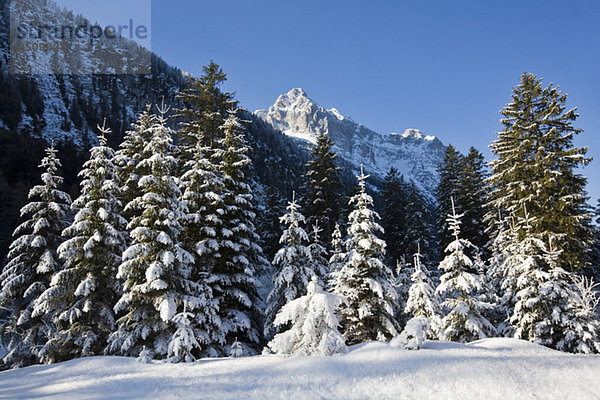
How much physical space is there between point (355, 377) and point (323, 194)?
19.4 meters

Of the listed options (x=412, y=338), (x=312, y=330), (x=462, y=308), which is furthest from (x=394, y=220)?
(x=312, y=330)

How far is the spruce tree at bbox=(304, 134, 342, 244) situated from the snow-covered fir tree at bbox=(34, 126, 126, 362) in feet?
43.2

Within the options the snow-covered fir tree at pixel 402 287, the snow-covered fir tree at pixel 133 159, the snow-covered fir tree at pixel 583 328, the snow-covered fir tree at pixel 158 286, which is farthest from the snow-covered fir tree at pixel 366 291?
the snow-covered fir tree at pixel 133 159

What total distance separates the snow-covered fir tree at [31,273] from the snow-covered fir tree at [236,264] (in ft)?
26.6

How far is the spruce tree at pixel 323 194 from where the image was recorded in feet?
82.6

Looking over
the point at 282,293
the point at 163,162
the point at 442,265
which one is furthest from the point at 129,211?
the point at 442,265

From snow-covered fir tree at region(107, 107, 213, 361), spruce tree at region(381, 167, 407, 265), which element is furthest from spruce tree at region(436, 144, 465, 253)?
snow-covered fir tree at region(107, 107, 213, 361)

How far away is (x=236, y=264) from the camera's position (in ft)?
51.8

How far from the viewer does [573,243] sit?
58.0 feet

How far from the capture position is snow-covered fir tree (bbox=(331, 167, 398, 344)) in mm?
14398

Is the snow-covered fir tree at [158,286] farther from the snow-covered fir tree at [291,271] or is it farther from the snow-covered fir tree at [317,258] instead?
the snow-covered fir tree at [317,258]

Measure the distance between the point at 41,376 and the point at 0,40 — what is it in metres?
133

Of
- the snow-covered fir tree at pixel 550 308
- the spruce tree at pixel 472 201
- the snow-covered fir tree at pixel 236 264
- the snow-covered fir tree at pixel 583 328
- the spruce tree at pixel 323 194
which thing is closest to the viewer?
the snow-covered fir tree at pixel 583 328

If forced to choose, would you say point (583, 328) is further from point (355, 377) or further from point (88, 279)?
point (88, 279)
